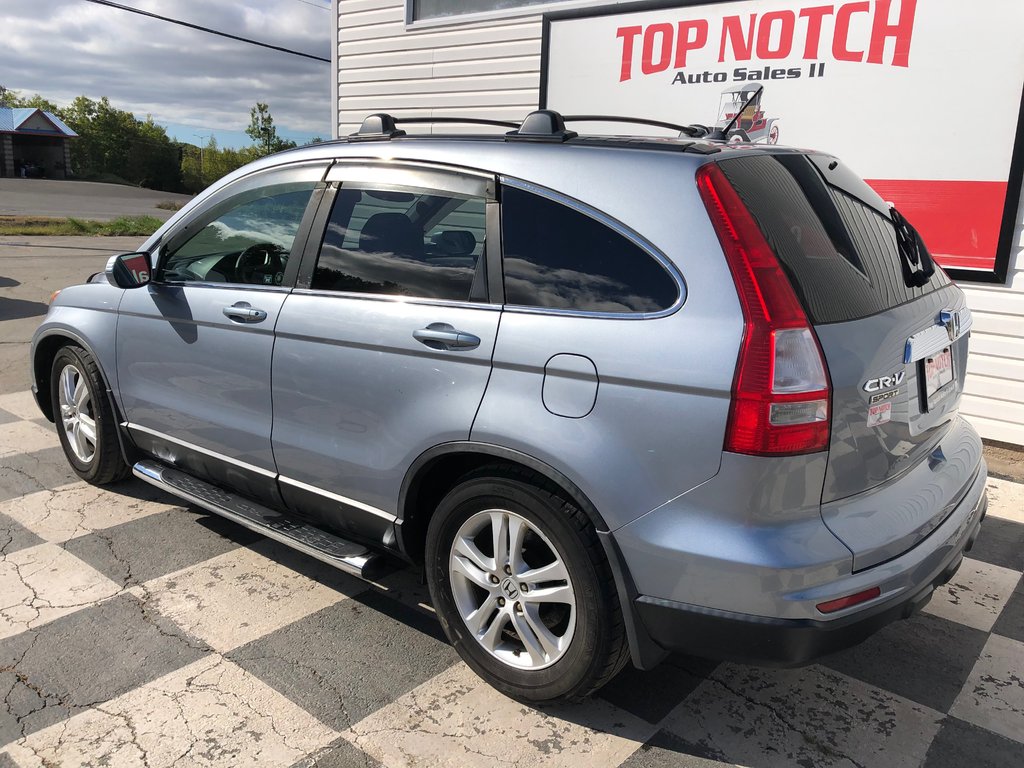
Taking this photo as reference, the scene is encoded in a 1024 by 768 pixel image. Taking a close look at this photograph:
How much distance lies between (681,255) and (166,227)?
2.68 metres

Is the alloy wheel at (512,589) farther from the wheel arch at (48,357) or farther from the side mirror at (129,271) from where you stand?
the wheel arch at (48,357)

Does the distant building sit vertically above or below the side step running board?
above

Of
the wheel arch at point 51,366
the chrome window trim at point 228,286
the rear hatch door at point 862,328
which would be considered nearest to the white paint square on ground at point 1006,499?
the rear hatch door at point 862,328

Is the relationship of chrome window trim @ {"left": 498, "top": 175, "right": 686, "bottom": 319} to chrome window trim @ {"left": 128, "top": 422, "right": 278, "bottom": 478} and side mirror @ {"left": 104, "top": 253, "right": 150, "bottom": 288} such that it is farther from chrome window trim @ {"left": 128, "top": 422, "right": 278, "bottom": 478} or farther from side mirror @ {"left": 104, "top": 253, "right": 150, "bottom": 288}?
side mirror @ {"left": 104, "top": 253, "right": 150, "bottom": 288}

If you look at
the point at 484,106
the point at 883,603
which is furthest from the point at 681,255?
the point at 484,106

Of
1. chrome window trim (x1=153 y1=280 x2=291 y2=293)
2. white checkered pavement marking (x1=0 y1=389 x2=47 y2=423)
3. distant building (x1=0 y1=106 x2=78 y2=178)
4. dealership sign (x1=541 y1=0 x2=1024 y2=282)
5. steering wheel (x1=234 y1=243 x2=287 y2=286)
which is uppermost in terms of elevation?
distant building (x1=0 y1=106 x2=78 y2=178)

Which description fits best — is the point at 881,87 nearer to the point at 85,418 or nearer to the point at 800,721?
the point at 800,721

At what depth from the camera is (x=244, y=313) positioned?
10.9 ft

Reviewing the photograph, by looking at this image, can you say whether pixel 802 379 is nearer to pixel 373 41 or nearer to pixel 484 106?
pixel 484 106

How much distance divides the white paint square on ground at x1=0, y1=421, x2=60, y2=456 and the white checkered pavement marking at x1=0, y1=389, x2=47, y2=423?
0.58ft

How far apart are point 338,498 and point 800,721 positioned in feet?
5.80

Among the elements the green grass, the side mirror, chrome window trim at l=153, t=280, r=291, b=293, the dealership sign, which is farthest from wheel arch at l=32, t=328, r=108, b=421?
the green grass

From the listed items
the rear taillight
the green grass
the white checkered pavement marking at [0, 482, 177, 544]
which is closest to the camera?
the rear taillight

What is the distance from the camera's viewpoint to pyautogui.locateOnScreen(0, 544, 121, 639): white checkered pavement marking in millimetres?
3189
